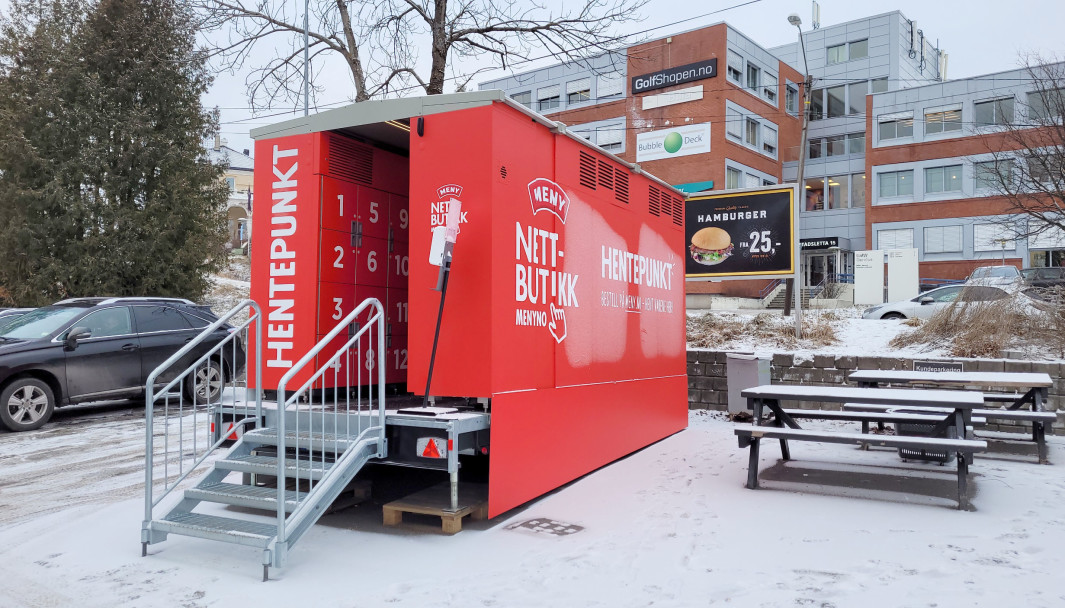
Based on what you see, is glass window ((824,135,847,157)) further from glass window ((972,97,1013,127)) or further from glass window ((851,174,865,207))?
glass window ((972,97,1013,127))

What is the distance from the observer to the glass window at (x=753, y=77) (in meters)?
37.2

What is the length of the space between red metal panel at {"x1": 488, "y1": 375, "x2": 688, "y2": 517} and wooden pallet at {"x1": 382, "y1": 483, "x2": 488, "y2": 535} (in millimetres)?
179

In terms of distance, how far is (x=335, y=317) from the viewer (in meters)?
6.34

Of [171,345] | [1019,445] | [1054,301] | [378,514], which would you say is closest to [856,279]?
[1054,301]

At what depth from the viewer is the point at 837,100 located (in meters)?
43.4

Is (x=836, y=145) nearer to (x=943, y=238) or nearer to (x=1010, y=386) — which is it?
(x=943, y=238)

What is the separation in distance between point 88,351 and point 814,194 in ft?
130

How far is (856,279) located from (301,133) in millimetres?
28326

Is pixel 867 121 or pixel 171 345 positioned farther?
pixel 867 121

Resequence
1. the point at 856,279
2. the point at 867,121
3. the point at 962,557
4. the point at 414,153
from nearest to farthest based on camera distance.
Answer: the point at 962,557
the point at 414,153
the point at 856,279
the point at 867,121

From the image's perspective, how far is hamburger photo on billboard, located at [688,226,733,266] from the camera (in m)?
14.2

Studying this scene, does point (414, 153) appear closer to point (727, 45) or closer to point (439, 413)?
point (439, 413)

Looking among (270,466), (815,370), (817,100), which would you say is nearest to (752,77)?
(817,100)

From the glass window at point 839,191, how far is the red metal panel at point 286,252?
39.8 metres
